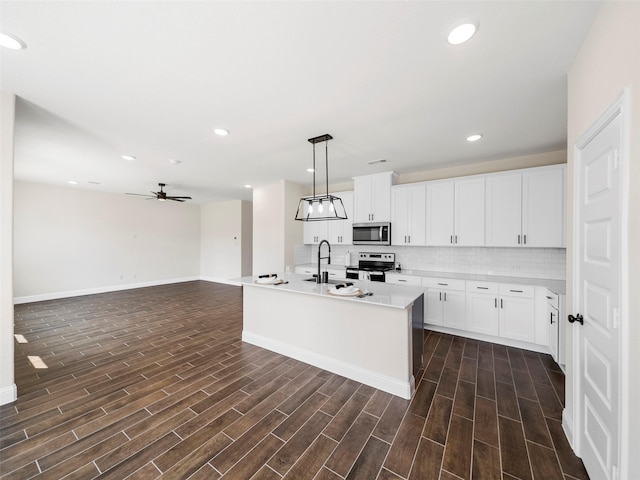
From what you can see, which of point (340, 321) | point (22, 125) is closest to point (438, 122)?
point (340, 321)

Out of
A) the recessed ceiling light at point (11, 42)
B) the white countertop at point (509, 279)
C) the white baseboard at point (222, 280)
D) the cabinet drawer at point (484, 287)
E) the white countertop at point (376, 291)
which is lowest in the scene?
the white baseboard at point (222, 280)

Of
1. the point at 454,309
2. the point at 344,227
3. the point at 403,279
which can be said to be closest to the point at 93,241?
the point at 344,227

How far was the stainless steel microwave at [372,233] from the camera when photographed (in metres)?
4.65

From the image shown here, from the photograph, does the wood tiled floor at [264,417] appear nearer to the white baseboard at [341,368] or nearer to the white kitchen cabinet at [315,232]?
the white baseboard at [341,368]

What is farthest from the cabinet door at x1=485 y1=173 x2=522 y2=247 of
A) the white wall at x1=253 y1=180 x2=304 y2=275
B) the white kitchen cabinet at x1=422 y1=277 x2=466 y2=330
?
the white wall at x1=253 y1=180 x2=304 y2=275

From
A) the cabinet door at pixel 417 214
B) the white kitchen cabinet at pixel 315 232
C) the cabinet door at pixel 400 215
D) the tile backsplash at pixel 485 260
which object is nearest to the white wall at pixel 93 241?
the white kitchen cabinet at pixel 315 232

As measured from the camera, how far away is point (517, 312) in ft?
11.0

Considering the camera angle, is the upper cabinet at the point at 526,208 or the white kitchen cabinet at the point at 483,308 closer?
Result: the upper cabinet at the point at 526,208

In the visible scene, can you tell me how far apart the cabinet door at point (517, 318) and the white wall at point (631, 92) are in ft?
8.29

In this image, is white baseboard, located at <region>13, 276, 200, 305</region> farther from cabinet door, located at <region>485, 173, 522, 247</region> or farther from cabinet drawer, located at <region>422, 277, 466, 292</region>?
cabinet door, located at <region>485, 173, 522, 247</region>

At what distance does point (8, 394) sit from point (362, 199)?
5.06 metres

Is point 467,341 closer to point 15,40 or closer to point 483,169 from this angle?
point 483,169

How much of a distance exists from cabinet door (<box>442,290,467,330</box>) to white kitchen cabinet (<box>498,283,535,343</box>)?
452 millimetres

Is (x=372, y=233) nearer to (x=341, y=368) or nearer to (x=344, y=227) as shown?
(x=344, y=227)
